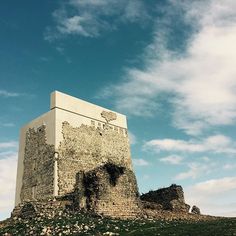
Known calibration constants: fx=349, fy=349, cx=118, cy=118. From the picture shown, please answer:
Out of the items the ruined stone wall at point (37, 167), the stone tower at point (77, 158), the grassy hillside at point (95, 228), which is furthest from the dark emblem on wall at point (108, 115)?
the grassy hillside at point (95, 228)

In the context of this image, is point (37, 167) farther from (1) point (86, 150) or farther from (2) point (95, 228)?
(2) point (95, 228)

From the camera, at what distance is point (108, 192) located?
23391 millimetres

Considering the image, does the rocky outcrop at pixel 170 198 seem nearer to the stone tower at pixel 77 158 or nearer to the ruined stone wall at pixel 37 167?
the stone tower at pixel 77 158

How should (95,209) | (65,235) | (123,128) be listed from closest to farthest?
(65,235), (95,209), (123,128)

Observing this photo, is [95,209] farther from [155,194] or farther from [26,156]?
[26,156]

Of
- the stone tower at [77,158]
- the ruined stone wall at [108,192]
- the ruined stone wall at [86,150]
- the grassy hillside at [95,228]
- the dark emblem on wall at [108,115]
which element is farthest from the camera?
the dark emblem on wall at [108,115]

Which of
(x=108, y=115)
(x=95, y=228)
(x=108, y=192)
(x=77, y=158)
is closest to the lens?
(x=95, y=228)

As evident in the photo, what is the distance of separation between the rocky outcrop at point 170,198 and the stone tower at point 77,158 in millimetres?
3805

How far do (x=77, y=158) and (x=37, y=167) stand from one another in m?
3.59

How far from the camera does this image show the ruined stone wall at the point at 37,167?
29.1 m

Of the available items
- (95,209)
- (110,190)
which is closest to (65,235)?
(95,209)

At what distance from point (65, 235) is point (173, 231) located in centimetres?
501

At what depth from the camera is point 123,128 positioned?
38250 millimetres

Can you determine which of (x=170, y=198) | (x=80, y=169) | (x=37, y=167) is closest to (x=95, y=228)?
(x=80, y=169)
